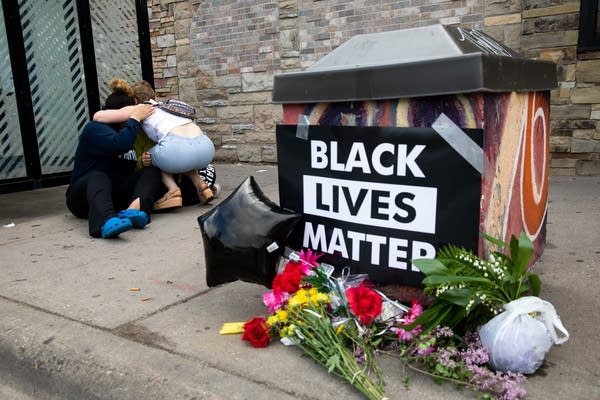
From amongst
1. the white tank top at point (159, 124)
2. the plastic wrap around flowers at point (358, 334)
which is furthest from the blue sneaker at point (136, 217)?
the plastic wrap around flowers at point (358, 334)

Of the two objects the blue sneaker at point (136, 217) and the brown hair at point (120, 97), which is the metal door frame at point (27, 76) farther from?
the blue sneaker at point (136, 217)

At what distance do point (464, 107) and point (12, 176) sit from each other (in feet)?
18.5

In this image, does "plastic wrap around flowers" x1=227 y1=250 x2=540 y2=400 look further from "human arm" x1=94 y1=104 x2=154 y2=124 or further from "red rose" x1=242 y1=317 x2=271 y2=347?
"human arm" x1=94 y1=104 x2=154 y2=124

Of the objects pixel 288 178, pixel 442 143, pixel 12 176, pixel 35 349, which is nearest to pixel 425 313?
pixel 442 143

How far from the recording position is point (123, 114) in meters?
4.51

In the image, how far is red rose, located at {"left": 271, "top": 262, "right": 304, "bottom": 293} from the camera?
2348 millimetres

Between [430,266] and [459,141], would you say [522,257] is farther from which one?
[459,141]

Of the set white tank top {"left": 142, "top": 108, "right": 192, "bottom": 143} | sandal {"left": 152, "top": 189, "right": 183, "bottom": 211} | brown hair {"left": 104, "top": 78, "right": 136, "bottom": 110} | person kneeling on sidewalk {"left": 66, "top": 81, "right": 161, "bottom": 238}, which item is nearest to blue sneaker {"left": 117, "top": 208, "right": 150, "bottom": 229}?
person kneeling on sidewalk {"left": 66, "top": 81, "right": 161, "bottom": 238}

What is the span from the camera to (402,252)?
2328 millimetres

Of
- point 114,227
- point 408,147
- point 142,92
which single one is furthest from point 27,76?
point 408,147

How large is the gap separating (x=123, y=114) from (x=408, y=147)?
9.85 ft

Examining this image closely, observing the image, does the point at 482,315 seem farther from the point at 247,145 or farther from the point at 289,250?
the point at 247,145

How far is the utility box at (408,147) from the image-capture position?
6.91 feet

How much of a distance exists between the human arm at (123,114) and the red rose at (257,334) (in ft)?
9.15
